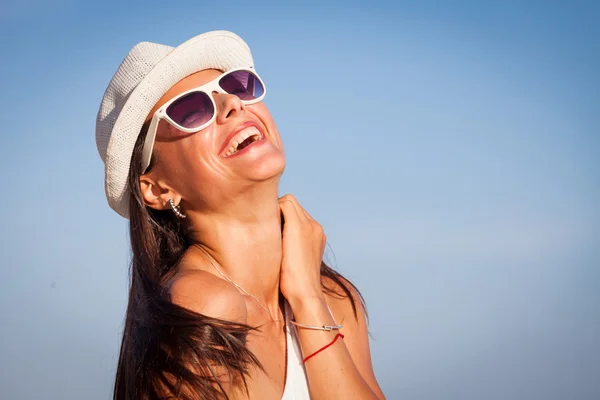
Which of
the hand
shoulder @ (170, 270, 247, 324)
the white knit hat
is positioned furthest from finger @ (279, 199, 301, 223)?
the white knit hat

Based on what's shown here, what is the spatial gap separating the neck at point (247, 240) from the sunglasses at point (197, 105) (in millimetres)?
458

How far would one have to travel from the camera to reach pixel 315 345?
12.3ft

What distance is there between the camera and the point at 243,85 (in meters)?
4.18

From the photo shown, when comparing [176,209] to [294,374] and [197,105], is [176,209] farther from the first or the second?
[294,374]

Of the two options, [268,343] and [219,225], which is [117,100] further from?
[268,343]

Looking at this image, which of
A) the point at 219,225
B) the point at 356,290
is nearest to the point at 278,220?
the point at 219,225

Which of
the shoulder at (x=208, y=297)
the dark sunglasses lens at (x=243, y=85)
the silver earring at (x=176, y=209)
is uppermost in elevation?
the dark sunglasses lens at (x=243, y=85)

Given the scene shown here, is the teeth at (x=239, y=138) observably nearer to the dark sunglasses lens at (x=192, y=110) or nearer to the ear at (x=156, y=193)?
the dark sunglasses lens at (x=192, y=110)

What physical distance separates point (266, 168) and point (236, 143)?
0.80 feet

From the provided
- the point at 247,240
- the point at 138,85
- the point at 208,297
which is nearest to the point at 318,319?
the point at 247,240

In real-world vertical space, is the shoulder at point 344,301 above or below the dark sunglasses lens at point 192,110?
below

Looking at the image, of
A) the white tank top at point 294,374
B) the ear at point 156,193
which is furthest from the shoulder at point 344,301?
the ear at point 156,193

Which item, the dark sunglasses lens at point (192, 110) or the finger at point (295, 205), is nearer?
the dark sunglasses lens at point (192, 110)

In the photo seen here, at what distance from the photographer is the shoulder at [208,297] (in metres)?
3.35
